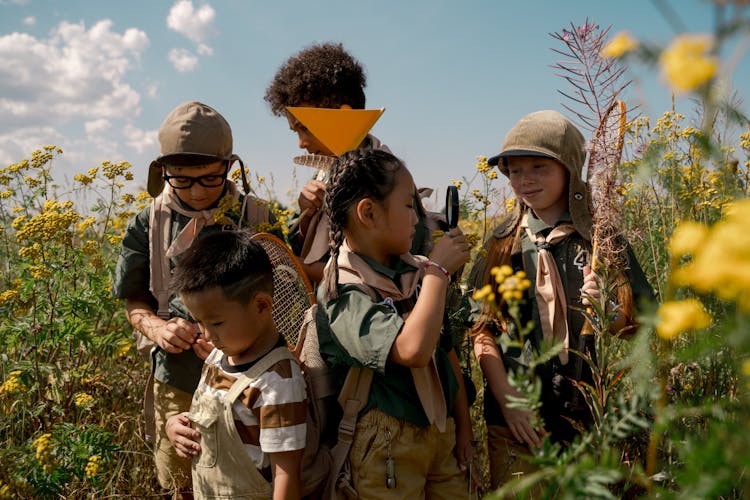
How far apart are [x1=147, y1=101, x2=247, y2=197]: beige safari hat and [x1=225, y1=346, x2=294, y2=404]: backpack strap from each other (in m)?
1.10

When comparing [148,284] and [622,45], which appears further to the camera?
[148,284]

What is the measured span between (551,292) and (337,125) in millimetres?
1278

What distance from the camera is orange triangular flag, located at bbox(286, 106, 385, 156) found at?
112 inches

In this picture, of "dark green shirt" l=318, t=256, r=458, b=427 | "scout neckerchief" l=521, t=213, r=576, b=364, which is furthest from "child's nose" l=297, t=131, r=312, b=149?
"scout neckerchief" l=521, t=213, r=576, b=364

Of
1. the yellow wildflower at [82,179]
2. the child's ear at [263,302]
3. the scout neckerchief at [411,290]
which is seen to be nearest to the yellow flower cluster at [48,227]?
the yellow wildflower at [82,179]

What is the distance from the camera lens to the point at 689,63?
621mm

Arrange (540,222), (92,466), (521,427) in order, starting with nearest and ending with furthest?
(92,466), (521,427), (540,222)

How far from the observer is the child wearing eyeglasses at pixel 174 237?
271 centimetres

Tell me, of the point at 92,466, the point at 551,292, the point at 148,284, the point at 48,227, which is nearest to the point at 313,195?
the point at 148,284

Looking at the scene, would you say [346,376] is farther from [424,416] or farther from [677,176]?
[677,176]

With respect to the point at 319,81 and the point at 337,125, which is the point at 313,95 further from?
the point at 337,125

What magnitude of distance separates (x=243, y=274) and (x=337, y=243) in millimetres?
390

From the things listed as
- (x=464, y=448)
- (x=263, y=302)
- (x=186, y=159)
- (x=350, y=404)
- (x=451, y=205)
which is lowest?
(x=464, y=448)

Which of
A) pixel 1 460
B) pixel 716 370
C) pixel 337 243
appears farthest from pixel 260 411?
pixel 716 370
